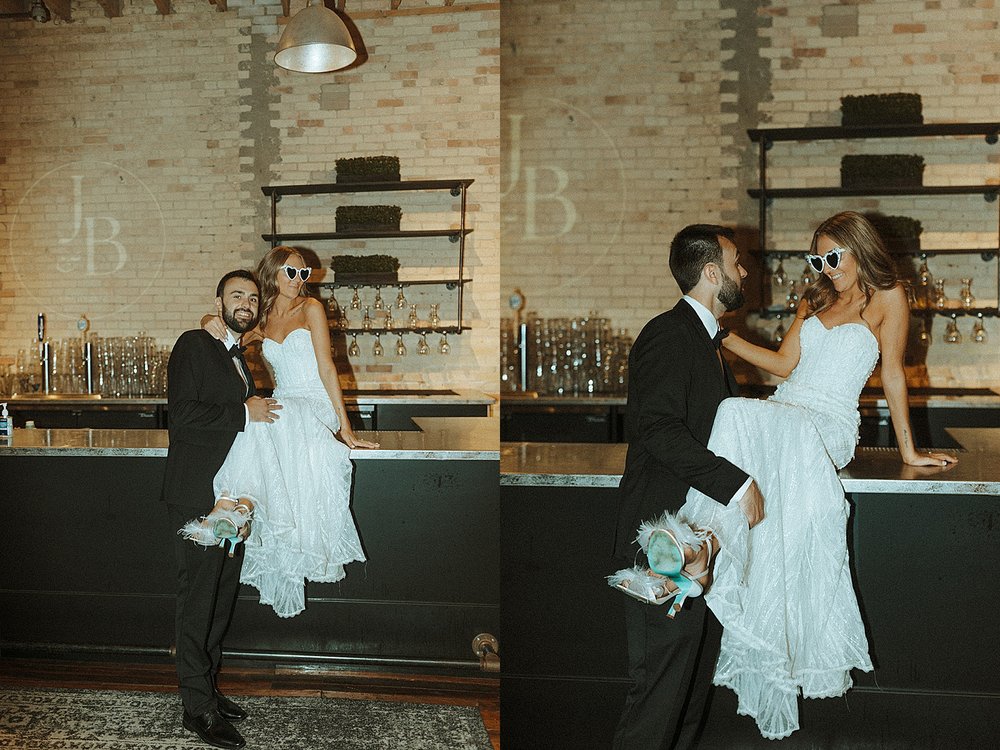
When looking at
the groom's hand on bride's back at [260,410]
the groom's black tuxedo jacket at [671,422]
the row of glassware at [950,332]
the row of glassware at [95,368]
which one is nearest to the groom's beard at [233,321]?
the groom's hand on bride's back at [260,410]

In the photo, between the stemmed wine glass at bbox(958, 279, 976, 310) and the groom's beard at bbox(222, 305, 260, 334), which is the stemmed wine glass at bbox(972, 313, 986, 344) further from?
the groom's beard at bbox(222, 305, 260, 334)

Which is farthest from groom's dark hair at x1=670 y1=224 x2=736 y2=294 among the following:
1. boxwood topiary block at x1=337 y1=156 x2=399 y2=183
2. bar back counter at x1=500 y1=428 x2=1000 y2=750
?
boxwood topiary block at x1=337 y1=156 x2=399 y2=183

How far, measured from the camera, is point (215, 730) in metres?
2.87

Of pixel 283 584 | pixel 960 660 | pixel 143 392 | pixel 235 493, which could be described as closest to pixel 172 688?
pixel 283 584

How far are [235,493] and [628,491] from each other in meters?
1.57

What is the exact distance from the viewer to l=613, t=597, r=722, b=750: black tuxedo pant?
6.77 feet

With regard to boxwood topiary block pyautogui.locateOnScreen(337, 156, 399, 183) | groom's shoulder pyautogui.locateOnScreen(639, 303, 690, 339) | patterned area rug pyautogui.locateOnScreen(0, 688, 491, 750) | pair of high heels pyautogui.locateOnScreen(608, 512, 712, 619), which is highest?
boxwood topiary block pyautogui.locateOnScreen(337, 156, 399, 183)

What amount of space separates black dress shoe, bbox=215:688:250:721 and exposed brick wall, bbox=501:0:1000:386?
4.04 metres

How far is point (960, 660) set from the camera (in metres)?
2.53

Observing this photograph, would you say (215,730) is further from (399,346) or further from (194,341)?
(399,346)

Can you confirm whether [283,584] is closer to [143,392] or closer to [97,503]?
[97,503]

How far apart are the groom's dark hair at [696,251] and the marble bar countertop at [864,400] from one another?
3012 mm

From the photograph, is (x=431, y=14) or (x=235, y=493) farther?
(x=431, y=14)

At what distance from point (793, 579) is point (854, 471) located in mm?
480
